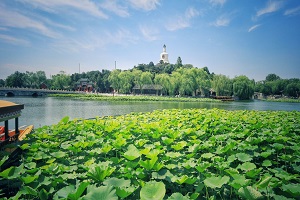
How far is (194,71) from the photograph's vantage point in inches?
1780

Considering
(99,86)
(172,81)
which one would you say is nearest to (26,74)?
(99,86)

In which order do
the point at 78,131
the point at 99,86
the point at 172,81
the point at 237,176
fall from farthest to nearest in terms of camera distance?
the point at 99,86 → the point at 172,81 → the point at 78,131 → the point at 237,176

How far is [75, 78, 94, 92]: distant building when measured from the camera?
7219 cm

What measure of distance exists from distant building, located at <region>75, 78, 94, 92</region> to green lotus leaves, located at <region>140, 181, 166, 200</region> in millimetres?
73361

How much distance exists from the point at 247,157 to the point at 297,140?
2.17 metres

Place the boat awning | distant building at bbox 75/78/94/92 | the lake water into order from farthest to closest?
1. distant building at bbox 75/78/94/92
2. the lake water
3. the boat awning

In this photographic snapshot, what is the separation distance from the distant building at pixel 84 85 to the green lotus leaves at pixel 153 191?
241 ft

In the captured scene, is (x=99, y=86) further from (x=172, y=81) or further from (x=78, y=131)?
(x=78, y=131)

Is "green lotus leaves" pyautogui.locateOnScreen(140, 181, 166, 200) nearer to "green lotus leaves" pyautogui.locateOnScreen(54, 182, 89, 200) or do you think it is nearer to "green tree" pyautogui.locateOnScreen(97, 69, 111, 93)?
"green lotus leaves" pyautogui.locateOnScreen(54, 182, 89, 200)

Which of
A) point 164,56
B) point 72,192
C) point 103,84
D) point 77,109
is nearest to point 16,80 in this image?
point 103,84

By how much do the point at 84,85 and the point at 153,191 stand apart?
2993 inches

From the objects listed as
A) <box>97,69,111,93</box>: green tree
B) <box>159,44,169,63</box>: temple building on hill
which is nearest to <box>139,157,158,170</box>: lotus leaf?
<box>97,69,111,93</box>: green tree

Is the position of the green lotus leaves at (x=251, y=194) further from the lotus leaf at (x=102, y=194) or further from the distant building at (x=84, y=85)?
the distant building at (x=84, y=85)

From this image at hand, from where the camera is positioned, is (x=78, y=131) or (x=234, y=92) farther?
(x=234, y=92)
